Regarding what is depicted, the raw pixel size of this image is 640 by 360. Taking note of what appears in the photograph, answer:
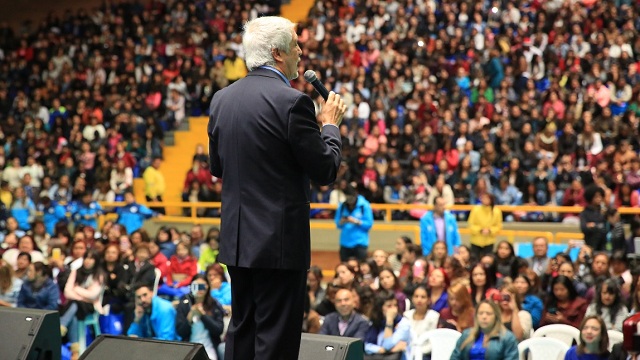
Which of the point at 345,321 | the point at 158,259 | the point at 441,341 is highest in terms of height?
the point at 158,259

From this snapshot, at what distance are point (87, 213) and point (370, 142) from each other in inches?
174

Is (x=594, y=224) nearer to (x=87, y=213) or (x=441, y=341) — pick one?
(x=441, y=341)

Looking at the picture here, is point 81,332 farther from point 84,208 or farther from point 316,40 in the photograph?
point 316,40

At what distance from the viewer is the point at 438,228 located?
38.9 feet

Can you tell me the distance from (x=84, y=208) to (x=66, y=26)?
25.3ft

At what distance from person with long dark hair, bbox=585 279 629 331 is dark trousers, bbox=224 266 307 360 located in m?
4.84

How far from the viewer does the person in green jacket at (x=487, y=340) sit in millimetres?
7012

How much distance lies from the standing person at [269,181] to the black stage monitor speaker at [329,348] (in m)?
1.09

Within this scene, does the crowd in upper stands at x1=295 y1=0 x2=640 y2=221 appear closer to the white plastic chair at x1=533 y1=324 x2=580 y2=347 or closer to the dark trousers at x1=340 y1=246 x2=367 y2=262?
the dark trousers at x1=340 y1=246 x2=367 y2=262

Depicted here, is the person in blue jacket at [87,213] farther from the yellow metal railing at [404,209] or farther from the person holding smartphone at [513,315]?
the person holding smartphone at [513,315]

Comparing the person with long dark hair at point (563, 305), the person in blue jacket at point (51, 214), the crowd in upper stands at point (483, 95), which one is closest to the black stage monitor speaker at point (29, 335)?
the person with long dark hair at point (563, 305)

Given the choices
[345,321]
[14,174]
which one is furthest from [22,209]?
[345,321]

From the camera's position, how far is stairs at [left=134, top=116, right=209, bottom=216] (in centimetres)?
1750

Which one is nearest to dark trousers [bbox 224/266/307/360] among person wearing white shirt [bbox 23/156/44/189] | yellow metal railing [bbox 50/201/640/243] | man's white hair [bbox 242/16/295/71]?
man's white hair [bbox 242/16/295/71]
